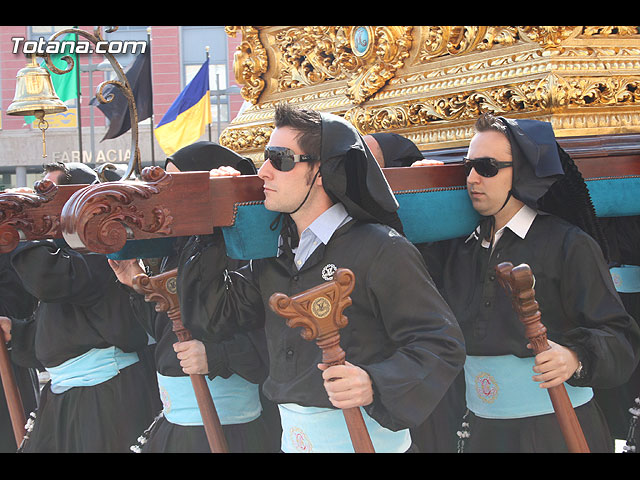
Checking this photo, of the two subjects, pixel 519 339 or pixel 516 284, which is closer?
pixel 516 284

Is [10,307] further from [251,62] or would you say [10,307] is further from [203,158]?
[251,62]

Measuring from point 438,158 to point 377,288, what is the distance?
4.47 feet

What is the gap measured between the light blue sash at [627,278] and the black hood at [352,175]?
1.82 m

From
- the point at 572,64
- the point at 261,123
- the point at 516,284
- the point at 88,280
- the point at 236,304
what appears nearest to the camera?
the point at 516,284

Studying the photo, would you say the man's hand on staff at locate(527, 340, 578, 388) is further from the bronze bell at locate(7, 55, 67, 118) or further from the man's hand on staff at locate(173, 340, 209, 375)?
the bronze bell at locate(7, 55, 67, 118)

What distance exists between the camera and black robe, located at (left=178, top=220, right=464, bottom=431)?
2.23 m

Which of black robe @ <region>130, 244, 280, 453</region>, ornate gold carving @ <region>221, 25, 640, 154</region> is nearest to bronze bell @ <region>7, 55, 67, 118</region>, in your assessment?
ornate gold carving @ <region>221, 25, 640, 154</region>

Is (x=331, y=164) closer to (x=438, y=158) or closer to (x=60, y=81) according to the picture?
(x=438, y=158)

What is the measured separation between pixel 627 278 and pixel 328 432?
76.3 inches

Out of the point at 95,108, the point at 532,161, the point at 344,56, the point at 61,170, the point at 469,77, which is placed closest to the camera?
the point at 532,161

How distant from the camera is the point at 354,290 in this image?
2387 millimetres

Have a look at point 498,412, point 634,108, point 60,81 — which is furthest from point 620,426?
point 60,81

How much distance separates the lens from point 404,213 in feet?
9.20

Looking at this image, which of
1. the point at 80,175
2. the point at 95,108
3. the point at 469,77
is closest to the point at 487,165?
the point at 469,77
